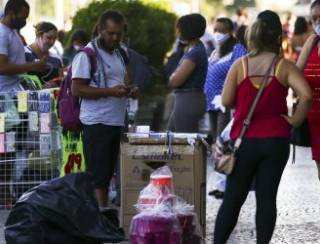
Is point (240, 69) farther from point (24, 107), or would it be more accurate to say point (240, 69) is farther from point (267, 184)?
point (24, 107)

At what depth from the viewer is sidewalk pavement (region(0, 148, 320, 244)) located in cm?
907

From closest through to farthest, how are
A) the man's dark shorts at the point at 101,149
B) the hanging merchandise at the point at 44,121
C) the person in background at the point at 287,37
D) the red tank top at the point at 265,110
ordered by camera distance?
the red tank top at the point at 265,110 → the man's dark shorts at the point at 101,149 → the hanging merchandise at the point at 44,121 → the person in background at the point at 287,37

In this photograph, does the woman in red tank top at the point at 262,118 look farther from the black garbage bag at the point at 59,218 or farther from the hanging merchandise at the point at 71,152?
the hanging merchandise at the point at 71,152

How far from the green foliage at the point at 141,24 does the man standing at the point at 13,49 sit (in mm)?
4530

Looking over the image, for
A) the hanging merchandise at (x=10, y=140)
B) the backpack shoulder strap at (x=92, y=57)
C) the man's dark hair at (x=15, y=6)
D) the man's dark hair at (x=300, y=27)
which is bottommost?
the hanging merchandise at (x=10, y=140)

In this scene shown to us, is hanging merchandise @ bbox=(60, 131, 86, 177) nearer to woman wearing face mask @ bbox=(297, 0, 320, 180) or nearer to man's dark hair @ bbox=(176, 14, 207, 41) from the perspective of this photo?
man's dark hair @ bbox=(176, 14, 207, 41)

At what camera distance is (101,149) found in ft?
28.9

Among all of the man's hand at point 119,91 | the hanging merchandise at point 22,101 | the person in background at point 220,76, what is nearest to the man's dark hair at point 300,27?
the person in background at point 220,76

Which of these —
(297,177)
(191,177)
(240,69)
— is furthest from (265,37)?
(297,177)

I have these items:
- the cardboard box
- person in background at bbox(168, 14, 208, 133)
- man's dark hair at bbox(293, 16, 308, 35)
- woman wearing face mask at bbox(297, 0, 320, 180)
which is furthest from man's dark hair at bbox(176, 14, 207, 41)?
man's dark hair at bbox(293, 16, 308, 35)

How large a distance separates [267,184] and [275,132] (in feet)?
1.14

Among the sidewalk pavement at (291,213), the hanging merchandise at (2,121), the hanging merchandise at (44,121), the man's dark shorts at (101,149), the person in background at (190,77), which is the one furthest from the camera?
the person in background at (190,77)

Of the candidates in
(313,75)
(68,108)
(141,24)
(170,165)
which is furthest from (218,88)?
(141,24)

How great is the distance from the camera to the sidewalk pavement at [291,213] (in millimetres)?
9070
